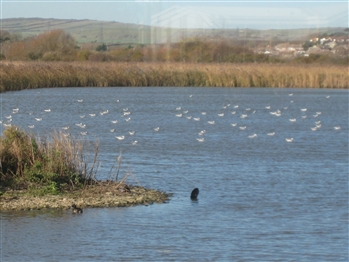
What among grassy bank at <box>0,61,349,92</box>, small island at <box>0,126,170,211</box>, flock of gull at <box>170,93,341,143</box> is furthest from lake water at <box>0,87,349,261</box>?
grassy bank at <box>0,61,349,92</box>

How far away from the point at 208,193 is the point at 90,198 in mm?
2368

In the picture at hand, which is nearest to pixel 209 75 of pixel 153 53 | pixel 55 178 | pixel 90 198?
pixel 153 53

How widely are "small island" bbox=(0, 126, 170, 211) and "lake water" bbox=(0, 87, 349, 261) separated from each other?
0.41 m

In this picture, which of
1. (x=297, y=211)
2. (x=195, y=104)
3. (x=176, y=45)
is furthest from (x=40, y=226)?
(x=176, y=45)

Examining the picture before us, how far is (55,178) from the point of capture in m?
11.8

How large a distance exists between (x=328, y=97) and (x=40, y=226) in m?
30.0

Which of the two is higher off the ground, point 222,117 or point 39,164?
point 39,164

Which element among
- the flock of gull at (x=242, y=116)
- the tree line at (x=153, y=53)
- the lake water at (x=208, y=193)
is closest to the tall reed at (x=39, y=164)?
the lake water at (x=208, y=193)

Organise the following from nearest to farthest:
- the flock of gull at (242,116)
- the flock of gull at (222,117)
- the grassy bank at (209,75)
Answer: the flock of gull at (222,117)
the flock of gull at (242,116)
the grassy bank at (209,75)

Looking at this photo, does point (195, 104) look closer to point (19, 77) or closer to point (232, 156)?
point (19, 77)

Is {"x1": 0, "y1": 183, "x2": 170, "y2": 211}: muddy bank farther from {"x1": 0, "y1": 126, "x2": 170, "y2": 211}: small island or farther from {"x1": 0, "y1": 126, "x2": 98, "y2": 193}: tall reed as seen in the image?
{"x1": 0, "y1": 126, "x2": 98, "y2": 193}: tall reed

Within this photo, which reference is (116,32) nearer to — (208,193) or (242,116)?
(242,116)

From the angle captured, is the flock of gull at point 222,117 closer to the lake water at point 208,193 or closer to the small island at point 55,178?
the lake water at point 208,193

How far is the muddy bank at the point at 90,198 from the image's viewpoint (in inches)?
430
